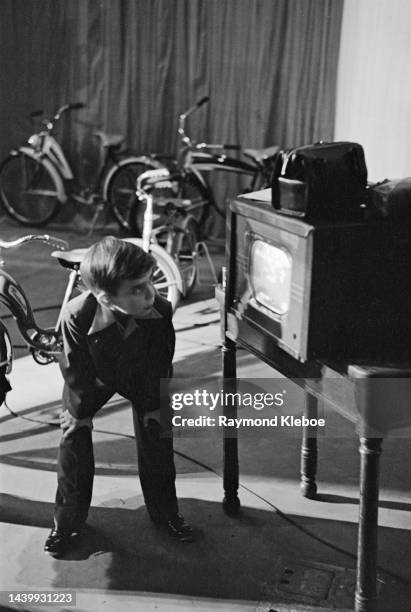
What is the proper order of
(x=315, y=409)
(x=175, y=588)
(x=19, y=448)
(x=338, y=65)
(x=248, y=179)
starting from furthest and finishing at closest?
(x=248, y=179), (x=338, y=65), (x=19, y=448), (x=315, y=409), (x=175, y=588)

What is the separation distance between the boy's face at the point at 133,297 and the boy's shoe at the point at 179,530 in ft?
2.59

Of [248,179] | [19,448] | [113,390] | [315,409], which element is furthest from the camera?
[248,179]

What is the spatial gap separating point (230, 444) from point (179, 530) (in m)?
0.35

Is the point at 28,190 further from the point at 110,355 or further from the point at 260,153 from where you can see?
the point at 110,355

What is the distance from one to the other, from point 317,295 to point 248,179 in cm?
553

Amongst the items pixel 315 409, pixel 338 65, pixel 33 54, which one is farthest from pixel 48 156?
pixel 315 409

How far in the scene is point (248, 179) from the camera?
7605mm

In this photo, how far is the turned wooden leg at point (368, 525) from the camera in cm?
222

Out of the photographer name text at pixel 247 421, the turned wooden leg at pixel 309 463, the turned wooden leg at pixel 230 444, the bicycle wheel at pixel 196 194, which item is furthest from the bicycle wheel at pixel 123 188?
the turned wooden leg at pixel 230 444

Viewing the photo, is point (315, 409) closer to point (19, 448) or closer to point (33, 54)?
point (19, 448)

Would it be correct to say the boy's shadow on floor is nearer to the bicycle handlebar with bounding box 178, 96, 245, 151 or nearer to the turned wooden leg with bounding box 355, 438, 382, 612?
the turned wooden leg with bounding box 355, 438, 382, 612

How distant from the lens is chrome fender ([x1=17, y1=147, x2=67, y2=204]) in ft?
24.6

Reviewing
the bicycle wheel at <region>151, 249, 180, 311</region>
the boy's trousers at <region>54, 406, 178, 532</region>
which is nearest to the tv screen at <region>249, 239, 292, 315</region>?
the boy's trousers at <region>54, 406, 178, 532</region>

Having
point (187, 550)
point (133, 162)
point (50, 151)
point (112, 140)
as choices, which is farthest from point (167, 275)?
point (50, 151)
